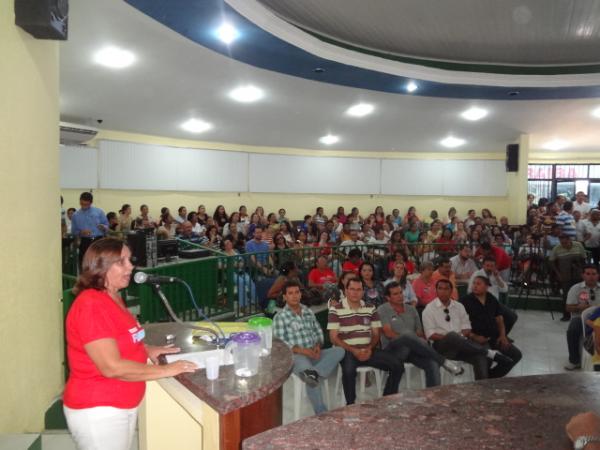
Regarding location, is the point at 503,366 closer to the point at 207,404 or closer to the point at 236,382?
the point at 236,382

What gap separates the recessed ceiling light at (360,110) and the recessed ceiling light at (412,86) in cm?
117

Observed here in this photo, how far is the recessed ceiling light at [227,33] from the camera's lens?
4.30m

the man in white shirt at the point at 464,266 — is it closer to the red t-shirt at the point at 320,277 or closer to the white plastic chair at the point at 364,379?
the red t-shirt at the point at 320,277

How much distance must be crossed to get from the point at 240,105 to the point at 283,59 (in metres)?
2.32

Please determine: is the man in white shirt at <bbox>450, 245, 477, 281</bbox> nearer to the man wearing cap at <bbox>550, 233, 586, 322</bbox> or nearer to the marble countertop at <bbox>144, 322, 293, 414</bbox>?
the man wearing cap at <bbox>550, 233, 586, 322</bbox>

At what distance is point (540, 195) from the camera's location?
1297 centimetres

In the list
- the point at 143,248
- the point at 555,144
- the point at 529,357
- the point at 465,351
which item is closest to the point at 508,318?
the point at 529,357

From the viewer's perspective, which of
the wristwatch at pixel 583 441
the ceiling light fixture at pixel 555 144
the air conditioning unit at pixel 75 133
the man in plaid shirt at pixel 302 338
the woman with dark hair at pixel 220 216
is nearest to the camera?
the wristwatch at pixel 583 441

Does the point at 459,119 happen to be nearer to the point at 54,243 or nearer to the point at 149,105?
the point at 149,105

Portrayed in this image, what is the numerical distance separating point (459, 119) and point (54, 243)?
7499mm

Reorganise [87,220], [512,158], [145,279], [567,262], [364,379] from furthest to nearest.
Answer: [512,158], [567,262], [87,220], [364,379], [145,279]

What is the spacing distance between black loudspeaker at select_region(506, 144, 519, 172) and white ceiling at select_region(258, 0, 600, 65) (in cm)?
329

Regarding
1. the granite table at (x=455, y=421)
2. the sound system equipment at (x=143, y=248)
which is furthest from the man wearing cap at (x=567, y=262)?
the granite table at (x=455, y=421)

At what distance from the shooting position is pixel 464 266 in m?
6.48
